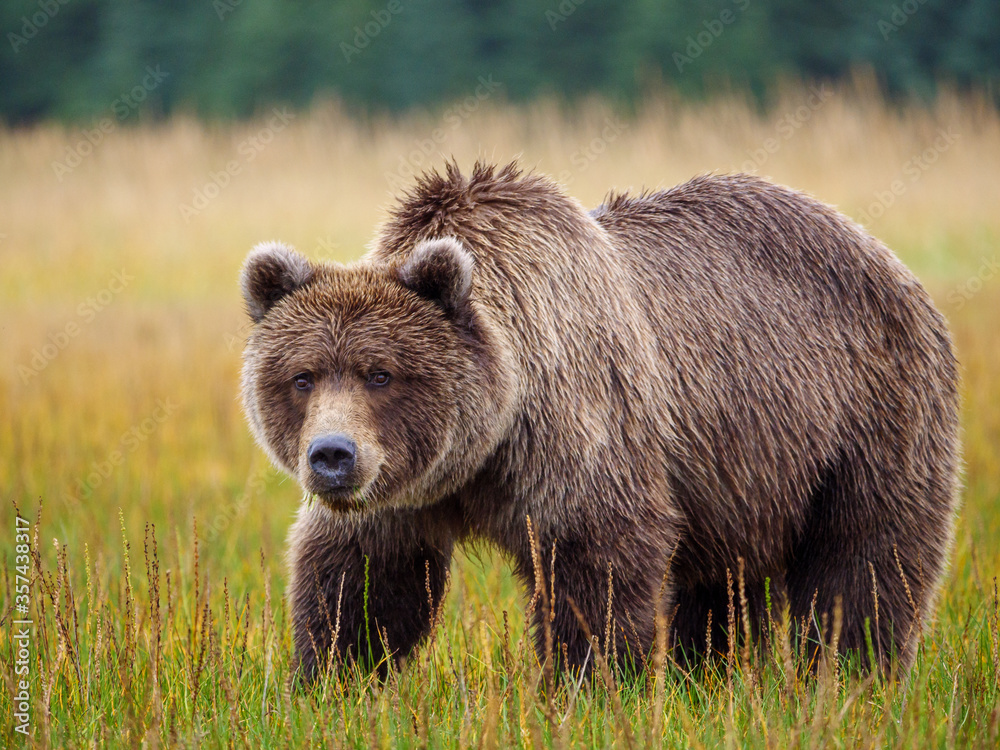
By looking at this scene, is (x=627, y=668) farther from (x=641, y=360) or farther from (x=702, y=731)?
(x=641, y=360)

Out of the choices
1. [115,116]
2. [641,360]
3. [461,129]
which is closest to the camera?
[641,360]

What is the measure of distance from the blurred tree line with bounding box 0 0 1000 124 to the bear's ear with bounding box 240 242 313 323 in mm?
17632

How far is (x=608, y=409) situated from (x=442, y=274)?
0.80 metres

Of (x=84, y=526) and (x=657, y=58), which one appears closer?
(x=84, y=526)

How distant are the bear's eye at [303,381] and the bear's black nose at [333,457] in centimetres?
33

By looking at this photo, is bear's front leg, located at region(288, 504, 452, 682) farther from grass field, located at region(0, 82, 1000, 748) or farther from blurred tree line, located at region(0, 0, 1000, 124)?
blurred tree line, located at region(0, 0, 1000, 124)

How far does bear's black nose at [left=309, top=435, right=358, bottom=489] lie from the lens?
363 centimetres

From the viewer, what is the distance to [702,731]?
12.0 ft

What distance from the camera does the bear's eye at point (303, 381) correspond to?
3918 mm

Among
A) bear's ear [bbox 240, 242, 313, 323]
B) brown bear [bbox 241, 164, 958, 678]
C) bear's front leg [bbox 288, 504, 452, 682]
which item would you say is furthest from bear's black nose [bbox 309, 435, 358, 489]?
bear's ear [bbox 240, 242, 313, 323]

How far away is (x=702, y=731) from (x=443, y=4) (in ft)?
69.3

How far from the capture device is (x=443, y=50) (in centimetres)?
2278

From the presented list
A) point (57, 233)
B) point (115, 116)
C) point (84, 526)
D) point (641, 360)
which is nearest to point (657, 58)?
point (115, 116)

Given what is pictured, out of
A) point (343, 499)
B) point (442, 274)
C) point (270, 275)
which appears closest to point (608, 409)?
point (442, 274)
